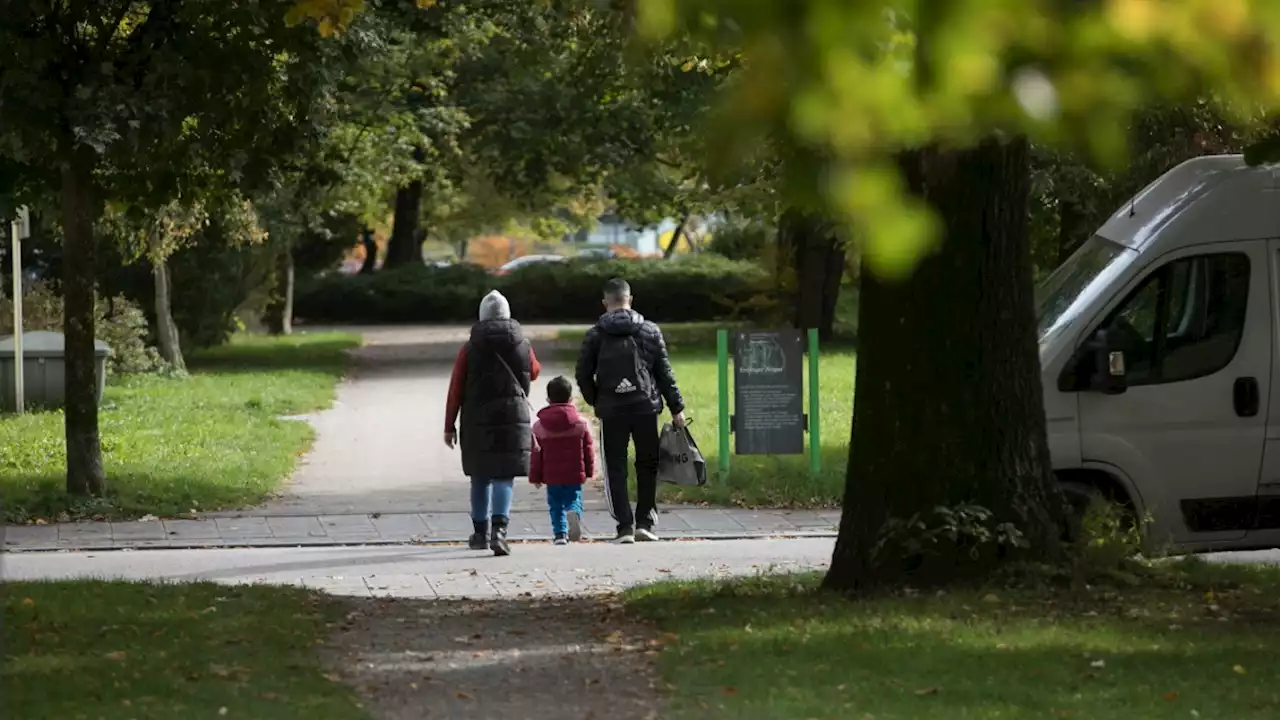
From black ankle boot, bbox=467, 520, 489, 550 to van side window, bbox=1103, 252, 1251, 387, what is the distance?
14.1ft

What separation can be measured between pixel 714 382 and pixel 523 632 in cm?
1871

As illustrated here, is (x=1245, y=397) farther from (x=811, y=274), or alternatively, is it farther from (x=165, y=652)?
(x=811, y=274)

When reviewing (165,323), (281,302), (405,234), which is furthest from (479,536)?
(405,234)

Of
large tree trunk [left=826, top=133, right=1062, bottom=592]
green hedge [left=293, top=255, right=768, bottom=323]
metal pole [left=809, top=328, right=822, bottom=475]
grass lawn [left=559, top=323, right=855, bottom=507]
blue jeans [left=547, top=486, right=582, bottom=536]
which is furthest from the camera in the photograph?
green hedge [left=293, top=255, right=768, bottom=323]

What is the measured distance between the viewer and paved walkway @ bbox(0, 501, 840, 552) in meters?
13.4

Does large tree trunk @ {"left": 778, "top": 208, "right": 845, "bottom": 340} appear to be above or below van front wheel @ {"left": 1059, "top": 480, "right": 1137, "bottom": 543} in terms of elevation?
above

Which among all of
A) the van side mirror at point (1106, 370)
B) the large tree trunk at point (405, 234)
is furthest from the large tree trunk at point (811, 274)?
the van side mirror at point (1106, 370)

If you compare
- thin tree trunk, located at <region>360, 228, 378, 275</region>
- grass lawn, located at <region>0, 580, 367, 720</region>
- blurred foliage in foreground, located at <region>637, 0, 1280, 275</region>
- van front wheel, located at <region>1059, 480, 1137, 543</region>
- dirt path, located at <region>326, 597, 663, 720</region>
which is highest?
thin tree trunk, located at <region>360, 228, 378, 275</region>

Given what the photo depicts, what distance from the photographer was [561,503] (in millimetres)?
13305

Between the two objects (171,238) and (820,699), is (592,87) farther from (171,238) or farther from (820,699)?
(820,699)

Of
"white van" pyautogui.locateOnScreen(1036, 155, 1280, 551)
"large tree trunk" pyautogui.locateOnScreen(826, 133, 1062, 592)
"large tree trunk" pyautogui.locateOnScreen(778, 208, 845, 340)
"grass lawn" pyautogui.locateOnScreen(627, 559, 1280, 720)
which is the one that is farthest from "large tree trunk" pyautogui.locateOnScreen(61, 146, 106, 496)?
"large tree trunk" pyautogui.locateOnScreen(778, 208, 845, 340)

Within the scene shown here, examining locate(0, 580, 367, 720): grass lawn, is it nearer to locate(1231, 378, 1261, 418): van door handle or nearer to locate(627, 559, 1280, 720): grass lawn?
locate(627, 559, 1280, 720): grass lawn

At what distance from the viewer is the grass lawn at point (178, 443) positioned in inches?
582

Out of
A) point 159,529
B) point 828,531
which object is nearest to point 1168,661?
point 828,531
